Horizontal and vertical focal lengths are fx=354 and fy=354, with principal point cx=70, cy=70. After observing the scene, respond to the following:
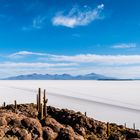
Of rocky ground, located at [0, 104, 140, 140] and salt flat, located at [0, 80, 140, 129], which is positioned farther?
salt flat, located at [0, 80, 140, 129]

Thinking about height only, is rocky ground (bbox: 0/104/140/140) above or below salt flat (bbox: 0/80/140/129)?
above

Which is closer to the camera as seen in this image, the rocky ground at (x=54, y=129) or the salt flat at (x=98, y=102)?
the rocky ground at (x=54, y=129)

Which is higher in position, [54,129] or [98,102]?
[54,129]

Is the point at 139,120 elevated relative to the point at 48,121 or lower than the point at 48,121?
lower

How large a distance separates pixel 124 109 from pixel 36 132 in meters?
42.9

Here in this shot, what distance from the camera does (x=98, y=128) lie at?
19.8m

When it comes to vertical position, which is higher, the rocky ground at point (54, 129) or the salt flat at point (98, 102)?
the rocky ground at point (54, 129)

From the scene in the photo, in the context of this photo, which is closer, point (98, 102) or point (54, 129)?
point (54, 129)

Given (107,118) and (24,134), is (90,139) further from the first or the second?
(107,118)

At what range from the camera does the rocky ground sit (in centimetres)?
1568

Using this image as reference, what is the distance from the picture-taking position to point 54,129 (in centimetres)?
Answer: 1716

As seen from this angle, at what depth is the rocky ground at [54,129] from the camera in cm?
1568

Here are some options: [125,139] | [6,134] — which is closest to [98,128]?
[125,139]

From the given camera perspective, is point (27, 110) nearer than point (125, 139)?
No
